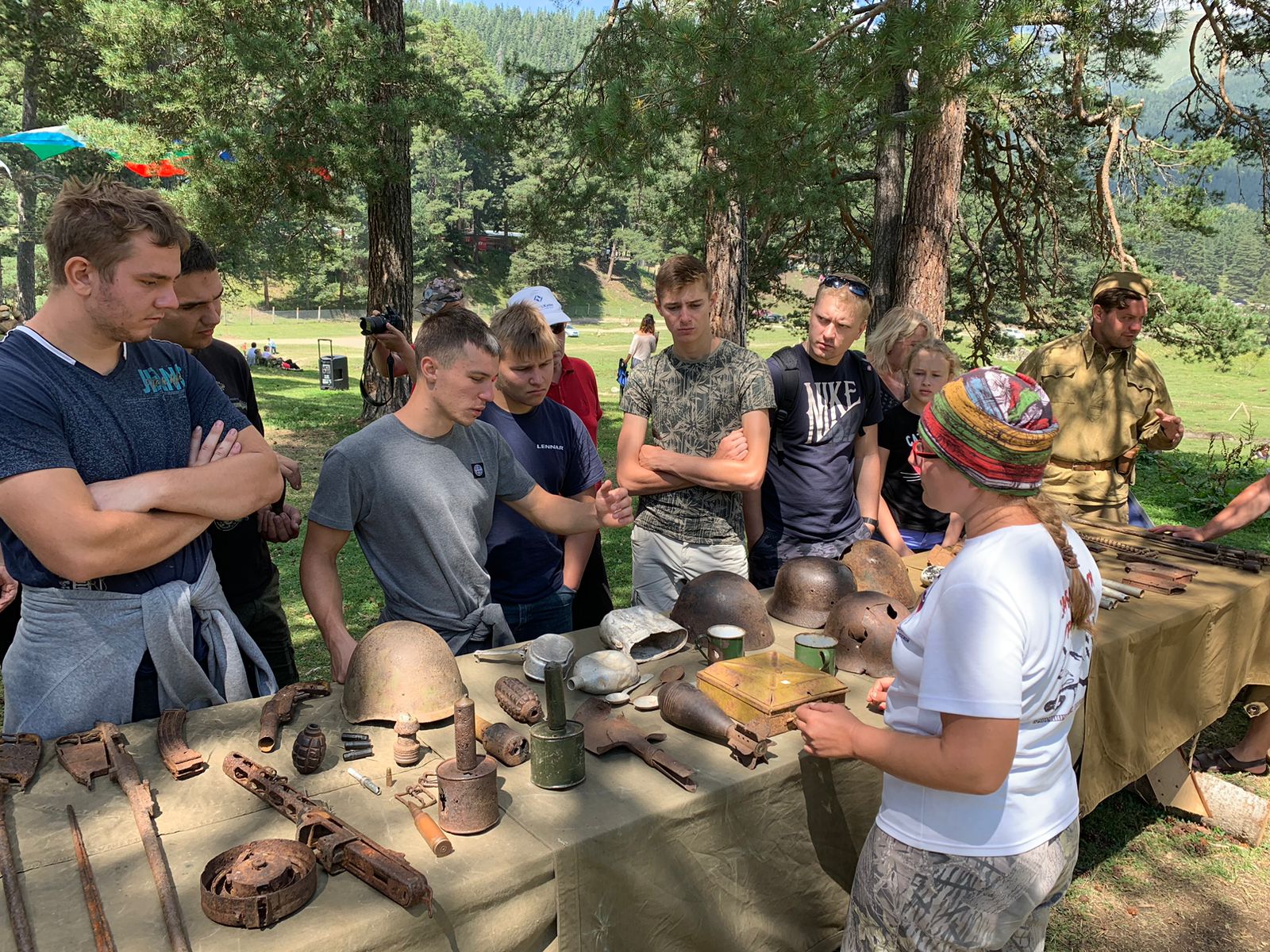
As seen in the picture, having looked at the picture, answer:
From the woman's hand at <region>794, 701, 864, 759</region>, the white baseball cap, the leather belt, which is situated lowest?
the woman's hand at <region>794, 701, 864, 759</region>

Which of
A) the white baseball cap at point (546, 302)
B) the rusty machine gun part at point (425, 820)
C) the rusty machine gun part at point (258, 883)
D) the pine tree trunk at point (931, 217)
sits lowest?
the rusty machine gun part at point (425, 820)

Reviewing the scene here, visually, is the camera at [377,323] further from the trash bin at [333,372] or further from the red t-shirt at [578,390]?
the trash bin at [333,372]

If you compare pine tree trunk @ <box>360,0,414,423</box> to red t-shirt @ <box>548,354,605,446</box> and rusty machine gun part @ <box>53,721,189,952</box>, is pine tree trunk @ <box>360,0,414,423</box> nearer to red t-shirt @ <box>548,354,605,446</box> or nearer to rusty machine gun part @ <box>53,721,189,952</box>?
red t-shirt @ <box>548,354,605,446</box>

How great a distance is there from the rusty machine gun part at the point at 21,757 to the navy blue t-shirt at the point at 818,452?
9.62 feet

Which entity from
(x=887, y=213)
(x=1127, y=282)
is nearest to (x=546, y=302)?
(x=1127, y=282)

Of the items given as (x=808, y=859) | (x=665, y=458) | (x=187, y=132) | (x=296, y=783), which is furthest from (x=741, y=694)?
(x=187, y=132)

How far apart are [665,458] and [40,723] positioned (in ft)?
7.77

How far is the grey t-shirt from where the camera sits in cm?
288

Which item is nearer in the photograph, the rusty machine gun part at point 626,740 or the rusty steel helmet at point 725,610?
the rusty machine gun part at point 626,740

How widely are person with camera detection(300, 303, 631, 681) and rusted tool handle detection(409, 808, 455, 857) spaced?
0.91m

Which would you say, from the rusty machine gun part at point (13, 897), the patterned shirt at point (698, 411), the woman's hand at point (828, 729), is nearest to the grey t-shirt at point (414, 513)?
the patterned shirt at point (698, 411)

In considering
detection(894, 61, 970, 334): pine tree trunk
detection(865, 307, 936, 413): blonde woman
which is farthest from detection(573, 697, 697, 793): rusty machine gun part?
detection(894, 61, 970, 334): pine tree trunk

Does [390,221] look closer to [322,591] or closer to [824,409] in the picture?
[824,409]

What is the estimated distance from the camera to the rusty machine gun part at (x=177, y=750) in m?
2.13
